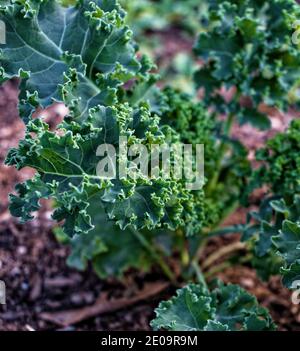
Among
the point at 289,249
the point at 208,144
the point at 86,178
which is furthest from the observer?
the point at 208,144

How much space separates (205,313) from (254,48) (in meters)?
1.48

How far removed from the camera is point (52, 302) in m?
3.69

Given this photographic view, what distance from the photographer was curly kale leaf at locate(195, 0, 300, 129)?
10.5ft

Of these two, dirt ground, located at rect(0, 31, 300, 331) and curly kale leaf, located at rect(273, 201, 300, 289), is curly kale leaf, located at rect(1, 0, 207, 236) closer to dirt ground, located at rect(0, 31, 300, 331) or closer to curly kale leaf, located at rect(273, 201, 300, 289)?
curly kale leaf, located at rect(273, 201, 300, 289)

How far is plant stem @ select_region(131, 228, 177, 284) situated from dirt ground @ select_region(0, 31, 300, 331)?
0.08 m

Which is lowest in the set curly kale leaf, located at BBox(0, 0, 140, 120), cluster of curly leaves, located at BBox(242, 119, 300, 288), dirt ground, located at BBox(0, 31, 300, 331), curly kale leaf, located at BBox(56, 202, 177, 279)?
dirt ground, located at BBox(0, 31, 300, 331)

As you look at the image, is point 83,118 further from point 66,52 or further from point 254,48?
point 254,48

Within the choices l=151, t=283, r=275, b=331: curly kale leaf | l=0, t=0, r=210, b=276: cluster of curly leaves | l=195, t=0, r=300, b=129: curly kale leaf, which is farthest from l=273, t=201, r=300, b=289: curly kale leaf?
l=195, t=0, r=300, b=129: curly kale leaf

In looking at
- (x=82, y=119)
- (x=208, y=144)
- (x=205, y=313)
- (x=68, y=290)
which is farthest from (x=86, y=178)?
(x=68, y=290)

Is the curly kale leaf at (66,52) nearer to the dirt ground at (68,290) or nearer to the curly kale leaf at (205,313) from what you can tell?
the curly kale leaf at (205,313)

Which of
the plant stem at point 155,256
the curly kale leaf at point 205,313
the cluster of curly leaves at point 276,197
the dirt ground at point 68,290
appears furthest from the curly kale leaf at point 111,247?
the curly kale leaf at point 205,313

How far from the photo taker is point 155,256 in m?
3.73

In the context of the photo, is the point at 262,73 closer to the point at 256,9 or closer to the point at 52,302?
the point at 256,9
